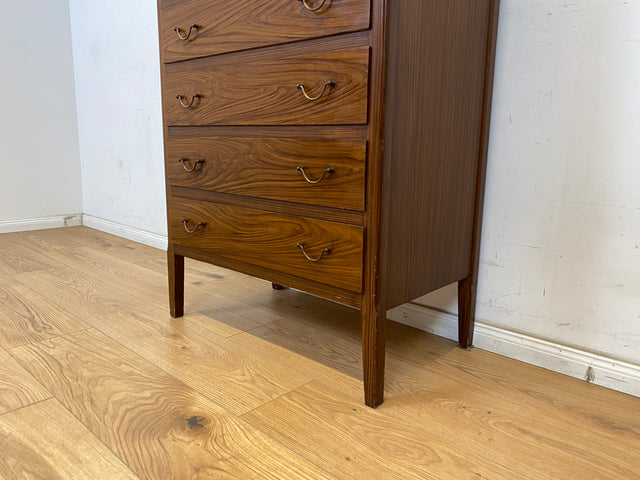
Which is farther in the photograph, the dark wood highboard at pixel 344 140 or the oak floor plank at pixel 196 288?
the oak floor plank at pixel 196 288

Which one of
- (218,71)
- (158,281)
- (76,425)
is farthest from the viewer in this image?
(158,281)

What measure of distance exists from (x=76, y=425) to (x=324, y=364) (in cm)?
53

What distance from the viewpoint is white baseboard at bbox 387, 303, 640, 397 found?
1.04 metres

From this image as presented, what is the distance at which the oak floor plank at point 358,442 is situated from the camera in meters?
0.77

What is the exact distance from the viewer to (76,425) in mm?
882

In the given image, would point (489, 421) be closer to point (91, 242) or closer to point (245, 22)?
point (245, 22)

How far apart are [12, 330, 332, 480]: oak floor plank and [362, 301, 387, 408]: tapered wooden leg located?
0.21 m

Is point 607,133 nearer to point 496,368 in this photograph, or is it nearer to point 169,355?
point 496,368

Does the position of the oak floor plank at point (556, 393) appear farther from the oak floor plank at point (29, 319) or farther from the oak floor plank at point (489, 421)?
the oak floor plank at point (29, 319)

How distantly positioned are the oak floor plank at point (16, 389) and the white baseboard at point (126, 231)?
3.95 ft

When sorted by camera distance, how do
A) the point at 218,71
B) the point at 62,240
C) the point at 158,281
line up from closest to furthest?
the point at 218,71
the point at 158,281
the point at 62,240

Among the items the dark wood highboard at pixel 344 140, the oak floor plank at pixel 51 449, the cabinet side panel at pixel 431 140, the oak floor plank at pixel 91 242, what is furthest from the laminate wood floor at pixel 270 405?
the oak floor plank at pixel 91 242

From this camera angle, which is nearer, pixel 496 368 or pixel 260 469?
pixel 260 469

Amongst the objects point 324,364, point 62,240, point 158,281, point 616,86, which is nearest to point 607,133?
point 616,86
